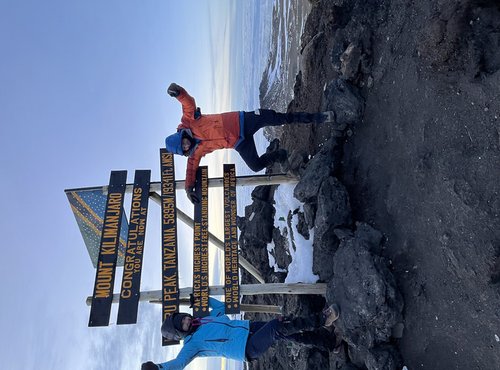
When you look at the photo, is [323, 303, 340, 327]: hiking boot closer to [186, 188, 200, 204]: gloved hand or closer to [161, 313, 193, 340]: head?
[161, 313, 193, 340]: head

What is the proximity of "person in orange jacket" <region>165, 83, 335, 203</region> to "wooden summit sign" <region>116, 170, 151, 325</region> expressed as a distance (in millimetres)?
901

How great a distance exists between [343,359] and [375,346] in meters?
1.11

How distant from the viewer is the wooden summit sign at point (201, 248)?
723cm

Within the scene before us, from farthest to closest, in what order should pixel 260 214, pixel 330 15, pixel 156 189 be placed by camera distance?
pixel 260 214 → pixel 330 15 → pixel 156 189

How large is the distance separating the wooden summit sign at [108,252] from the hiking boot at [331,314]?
356 centimetres

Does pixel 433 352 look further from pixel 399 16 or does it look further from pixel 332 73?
pixel 332 73

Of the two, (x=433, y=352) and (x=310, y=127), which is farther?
(x=310, y=127)

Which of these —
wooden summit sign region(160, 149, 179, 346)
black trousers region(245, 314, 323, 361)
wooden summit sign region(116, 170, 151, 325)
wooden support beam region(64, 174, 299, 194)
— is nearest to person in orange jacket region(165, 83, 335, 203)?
wooden summit sign region(160, 149, 179, 346)

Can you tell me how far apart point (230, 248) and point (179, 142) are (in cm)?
212

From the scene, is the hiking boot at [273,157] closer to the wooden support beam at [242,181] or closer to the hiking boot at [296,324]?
the wooden support beam at [242,181]

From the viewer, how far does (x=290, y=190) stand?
10.2m

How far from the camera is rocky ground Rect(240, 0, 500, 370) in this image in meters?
4.86

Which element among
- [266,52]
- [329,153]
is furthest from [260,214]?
[266,52]

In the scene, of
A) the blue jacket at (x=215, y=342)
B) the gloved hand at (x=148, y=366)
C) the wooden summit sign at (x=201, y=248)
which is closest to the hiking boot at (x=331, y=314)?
the blue jacket at (x=215, y=342)
